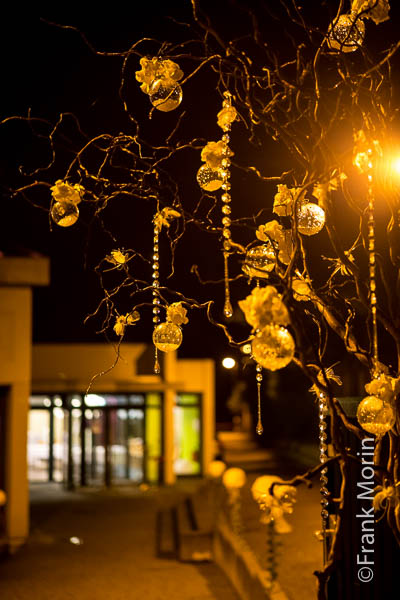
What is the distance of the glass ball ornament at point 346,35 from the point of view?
274 centimetres

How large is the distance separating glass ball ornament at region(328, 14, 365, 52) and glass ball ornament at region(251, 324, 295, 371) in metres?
1.11

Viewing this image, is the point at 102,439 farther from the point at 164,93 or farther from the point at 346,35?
the point at 346,35

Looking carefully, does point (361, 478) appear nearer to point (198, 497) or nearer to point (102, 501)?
point (198, 497)

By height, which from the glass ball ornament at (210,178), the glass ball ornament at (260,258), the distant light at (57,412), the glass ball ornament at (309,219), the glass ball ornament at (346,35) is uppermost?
the glass ball ornament at (346,35)

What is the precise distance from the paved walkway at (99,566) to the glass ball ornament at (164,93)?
794 centimetres

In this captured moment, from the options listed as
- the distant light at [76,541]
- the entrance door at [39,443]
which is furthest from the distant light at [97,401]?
the distant light at [76,541]

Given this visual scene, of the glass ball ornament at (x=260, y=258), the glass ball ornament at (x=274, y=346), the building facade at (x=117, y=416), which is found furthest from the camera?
the building facade at (x=117, y=416)

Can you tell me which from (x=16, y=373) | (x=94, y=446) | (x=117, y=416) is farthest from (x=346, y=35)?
(x=94, y=446)

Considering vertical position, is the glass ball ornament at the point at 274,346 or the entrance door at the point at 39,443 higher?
the glass ball ornament at the point at 274,346

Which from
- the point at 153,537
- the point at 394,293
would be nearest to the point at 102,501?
the point at 153,537

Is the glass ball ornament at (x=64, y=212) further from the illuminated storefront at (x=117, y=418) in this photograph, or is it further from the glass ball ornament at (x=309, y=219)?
the illuminated storefront at (x=117, y=418)

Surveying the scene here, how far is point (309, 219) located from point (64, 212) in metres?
1.10

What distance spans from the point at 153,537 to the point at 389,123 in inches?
454

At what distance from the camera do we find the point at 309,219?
10.4ft
